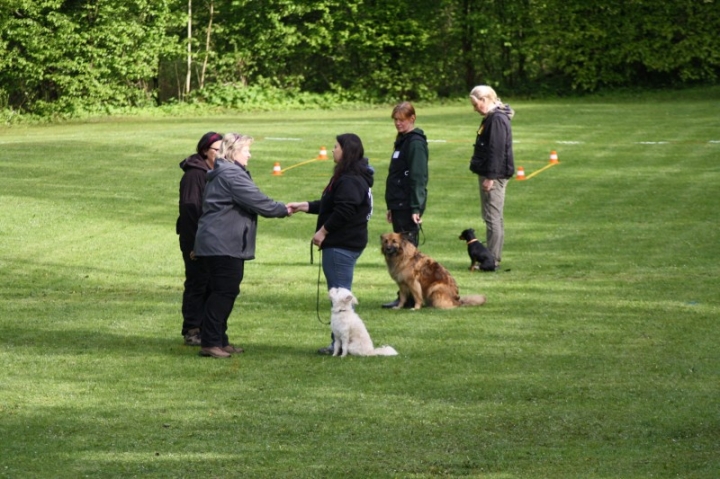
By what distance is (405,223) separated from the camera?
40.9 ft

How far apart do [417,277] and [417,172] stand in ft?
3.46

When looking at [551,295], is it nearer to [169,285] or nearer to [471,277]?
[471,277]

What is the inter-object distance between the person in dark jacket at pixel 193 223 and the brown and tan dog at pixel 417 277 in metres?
2.07

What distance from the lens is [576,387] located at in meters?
8.77

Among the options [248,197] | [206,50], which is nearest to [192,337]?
[248,197]

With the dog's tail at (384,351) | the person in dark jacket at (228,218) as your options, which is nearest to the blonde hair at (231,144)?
the person in dark jacket at (228,218)

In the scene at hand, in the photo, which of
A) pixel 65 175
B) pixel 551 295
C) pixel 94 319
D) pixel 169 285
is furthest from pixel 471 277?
pixel 65 175

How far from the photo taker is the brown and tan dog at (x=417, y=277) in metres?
11.8

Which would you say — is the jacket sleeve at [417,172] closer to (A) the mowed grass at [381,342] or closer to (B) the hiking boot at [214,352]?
(A) the mowed grass at [381,342]

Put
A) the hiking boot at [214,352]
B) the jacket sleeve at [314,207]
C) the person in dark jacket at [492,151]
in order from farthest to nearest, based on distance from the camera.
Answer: the person in dark jacket at [492,151] < the jacket sleeve at [314,207] < the hiking boot at [214,352]

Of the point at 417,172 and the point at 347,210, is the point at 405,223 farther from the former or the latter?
the point at 347,210

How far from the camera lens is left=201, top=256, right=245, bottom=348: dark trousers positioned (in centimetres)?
964

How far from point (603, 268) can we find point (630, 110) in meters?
23.0

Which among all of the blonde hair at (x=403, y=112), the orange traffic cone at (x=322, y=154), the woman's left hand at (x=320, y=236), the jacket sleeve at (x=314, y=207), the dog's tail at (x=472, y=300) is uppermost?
the blonde hair at (x=403, y=112)
